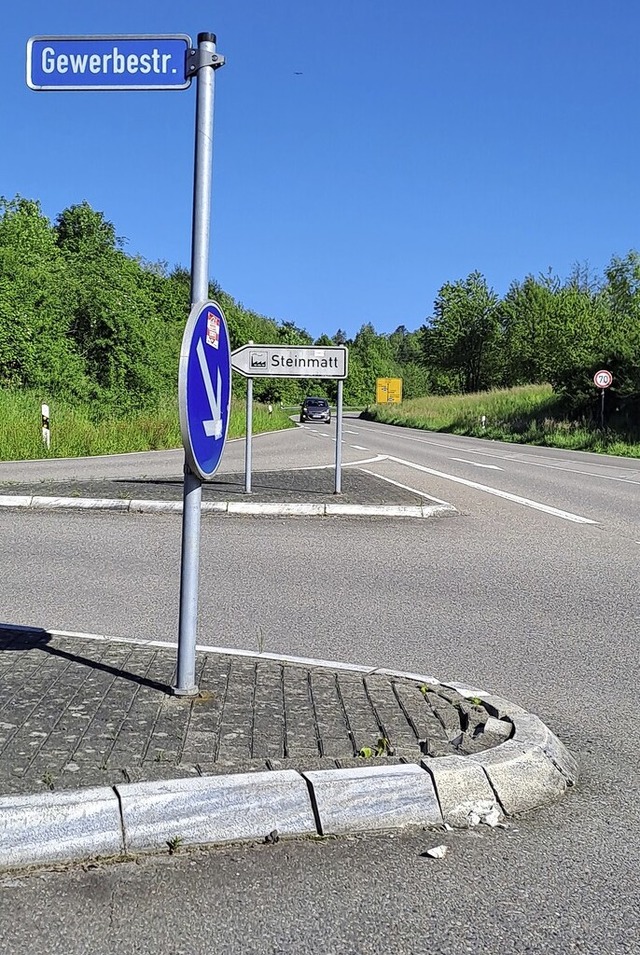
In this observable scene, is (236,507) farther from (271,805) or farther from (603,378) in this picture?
(603,378)

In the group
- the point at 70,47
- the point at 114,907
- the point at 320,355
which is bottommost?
the point at 114,907

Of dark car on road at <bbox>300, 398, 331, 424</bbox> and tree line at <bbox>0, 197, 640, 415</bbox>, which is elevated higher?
tree line at <bbox>0, 197, 640, 415</bbox>

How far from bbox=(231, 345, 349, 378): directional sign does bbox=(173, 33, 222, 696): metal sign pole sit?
860 cm

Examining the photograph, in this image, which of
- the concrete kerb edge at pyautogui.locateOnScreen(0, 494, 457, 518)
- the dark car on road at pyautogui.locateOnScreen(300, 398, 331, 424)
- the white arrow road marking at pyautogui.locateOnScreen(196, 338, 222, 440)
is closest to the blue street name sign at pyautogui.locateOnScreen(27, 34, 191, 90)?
the white arrow road marking at pyautogui.locateOnScreen(196, 338, 222, 440)

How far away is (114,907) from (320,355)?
10.6 meters

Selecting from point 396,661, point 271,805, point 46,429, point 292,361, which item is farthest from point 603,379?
point 271,805

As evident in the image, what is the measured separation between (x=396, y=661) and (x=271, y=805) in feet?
7.90

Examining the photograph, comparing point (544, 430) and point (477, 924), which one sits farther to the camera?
point (544, 430)

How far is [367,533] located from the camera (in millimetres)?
10906

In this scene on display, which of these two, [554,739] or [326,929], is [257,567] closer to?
[554,739]

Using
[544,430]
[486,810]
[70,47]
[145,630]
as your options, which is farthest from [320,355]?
[544,430]

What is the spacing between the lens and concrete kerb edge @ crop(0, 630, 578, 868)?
3.11 m

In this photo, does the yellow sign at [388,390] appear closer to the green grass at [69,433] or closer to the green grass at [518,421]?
the green grass at [518,421]

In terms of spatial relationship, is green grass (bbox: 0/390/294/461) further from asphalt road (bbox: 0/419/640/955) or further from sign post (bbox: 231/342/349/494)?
asphalt road (bbox: 0/419/640/955)
